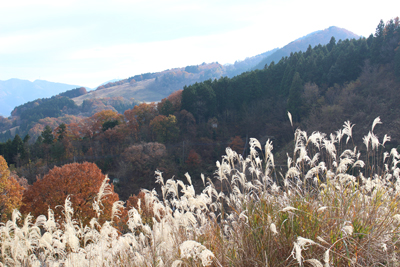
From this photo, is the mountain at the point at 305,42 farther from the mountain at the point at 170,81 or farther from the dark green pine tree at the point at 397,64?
the dark green pine tree at the point at 397,64

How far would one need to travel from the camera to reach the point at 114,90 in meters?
173

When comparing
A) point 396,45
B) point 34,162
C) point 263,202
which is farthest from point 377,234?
point 34,162

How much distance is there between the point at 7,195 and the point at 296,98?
105 ft

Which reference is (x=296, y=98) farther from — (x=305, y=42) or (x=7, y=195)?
(x=305, y=42)

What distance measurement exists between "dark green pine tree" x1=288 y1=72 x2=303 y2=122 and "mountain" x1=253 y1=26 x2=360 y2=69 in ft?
317

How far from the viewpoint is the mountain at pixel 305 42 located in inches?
5404

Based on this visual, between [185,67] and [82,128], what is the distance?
554ft

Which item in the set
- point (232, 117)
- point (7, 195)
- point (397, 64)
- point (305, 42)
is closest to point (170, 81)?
point (305, 42)

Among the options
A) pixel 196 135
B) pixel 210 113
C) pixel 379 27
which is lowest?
pixel 196 135

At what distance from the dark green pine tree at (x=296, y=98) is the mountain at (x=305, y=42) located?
96696 mm

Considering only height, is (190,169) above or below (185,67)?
below

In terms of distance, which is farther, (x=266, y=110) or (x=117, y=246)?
(x=266, y=110)

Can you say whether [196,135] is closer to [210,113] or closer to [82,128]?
[210,113]

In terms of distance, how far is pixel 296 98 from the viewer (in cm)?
3203
